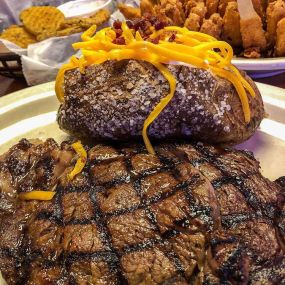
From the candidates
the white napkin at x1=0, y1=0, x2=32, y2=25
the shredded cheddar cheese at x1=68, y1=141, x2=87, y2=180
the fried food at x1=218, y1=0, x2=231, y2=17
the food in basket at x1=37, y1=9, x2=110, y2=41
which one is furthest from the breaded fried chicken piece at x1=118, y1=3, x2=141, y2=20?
the shredded cheddar cheese at x1=68, y1=141, x2=87, y2=180

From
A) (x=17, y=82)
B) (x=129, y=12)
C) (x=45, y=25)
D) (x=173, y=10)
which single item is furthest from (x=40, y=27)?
(x=173, y=10)

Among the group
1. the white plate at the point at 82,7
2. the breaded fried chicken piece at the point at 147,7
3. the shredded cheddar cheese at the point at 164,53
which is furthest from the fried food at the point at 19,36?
the shredded cheddar cheese at the point at 164,53

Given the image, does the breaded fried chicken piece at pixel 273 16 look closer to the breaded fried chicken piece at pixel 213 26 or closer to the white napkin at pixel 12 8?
the breaded fried chicken piece at pixel 213 26

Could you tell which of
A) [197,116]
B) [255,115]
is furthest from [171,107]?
[255,115]

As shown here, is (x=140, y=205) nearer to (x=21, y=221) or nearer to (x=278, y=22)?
(x=21, y=221)

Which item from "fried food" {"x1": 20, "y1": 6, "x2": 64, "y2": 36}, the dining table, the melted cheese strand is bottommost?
the dining table

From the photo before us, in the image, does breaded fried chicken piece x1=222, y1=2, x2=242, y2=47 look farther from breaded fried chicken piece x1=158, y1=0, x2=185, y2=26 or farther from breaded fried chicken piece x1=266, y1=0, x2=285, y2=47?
breaded fried chicken piece x1=158, y1=0, x2=185, y2=26

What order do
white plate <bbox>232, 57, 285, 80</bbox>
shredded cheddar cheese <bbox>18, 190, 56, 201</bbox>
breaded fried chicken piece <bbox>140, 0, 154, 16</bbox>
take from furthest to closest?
breaded fried chicken piece <bbox>140, 0, 154, 16</bbox> → white plate <bbox>232, 57, 285, 80</bbox> → shredded cheddar cheese <bbox>18, 190, 56, 201</bbox>
